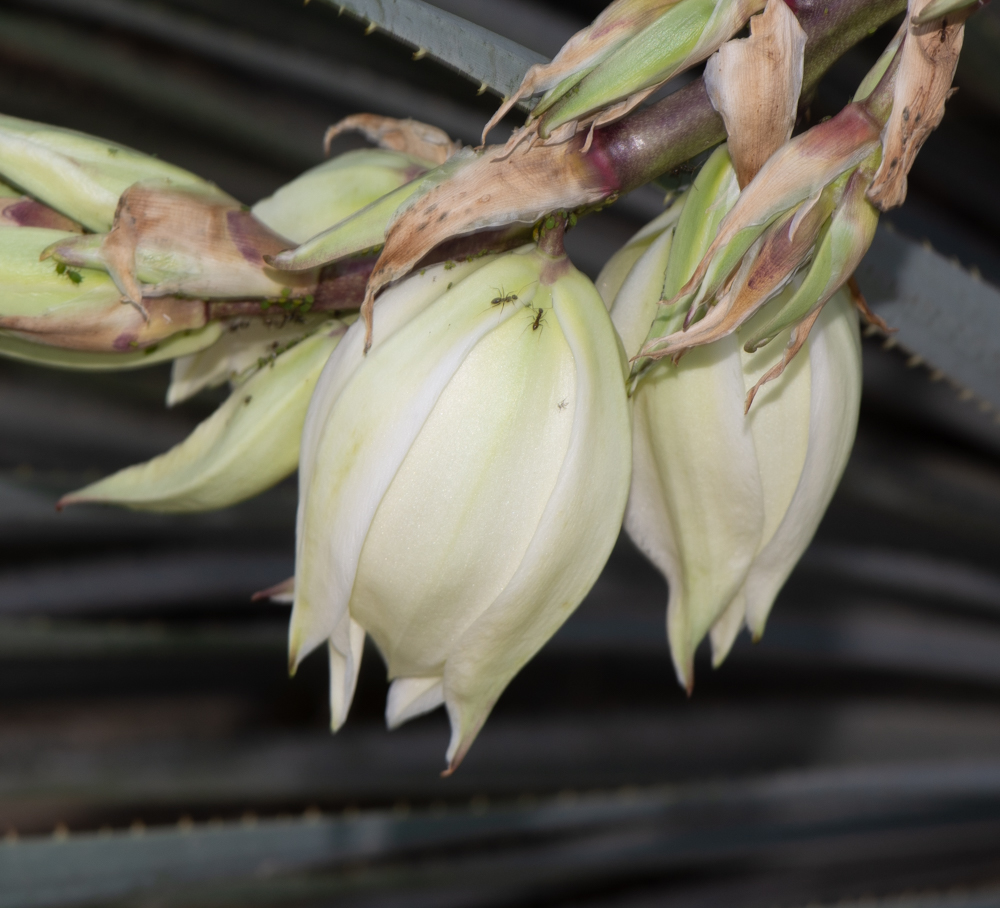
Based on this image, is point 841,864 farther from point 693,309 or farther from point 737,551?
point 693,309

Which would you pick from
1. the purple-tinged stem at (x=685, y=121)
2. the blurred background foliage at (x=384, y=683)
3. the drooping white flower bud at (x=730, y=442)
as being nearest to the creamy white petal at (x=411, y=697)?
the drooping white flower bud at (x=730, y=442)

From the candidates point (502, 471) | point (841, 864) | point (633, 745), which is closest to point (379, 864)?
point (633, 745)

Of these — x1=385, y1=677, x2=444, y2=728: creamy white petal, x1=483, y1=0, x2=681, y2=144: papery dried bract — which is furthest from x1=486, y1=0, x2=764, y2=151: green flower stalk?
x1=385, y1=677, x2=444, y2=728: creamy white petal

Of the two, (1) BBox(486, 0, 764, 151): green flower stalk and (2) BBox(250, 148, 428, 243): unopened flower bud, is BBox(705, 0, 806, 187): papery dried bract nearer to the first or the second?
(1) BBox(486, 0, 764, 151): green flower stalk

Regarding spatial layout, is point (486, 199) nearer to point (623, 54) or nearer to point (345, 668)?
point (623, 54)

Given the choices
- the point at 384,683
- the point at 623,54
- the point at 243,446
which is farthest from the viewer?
the point at 384,683

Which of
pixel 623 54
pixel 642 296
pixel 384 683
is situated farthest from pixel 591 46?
pixel 384 683

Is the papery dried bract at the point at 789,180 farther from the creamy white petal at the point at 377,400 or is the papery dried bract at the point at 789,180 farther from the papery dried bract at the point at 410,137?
the papery dried bract at the point at 410,137
